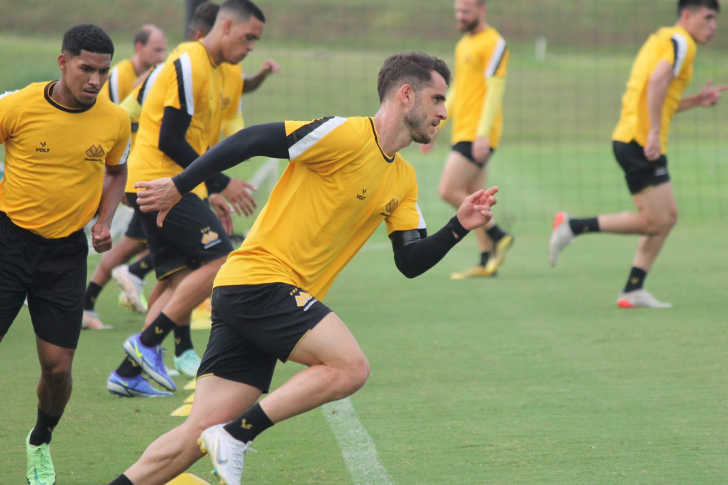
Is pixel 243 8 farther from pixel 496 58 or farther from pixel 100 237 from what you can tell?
pixel 496 58

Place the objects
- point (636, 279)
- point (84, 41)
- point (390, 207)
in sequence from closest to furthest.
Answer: point (390, 207) < point (84, 41) < point (636, 279)

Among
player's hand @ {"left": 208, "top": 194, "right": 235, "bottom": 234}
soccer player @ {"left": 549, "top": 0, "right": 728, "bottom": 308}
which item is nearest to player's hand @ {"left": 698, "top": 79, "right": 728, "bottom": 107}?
soccer player @ {"left": 549, "top": 0, "right": 728, "bottom": 308}

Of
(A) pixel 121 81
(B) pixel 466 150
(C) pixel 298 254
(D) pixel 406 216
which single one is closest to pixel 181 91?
(D) pixel 406 216

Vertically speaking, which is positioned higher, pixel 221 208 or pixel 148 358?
pixel 221 208

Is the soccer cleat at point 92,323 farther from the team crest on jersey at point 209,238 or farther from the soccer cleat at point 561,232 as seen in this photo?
the soccer cleat at point 561,232

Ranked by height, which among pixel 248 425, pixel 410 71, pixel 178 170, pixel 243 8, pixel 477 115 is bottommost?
pixel 248 425

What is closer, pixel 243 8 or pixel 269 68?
pixel 243 8

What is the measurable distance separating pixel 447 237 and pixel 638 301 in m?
4.49

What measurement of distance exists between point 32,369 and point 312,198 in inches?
129

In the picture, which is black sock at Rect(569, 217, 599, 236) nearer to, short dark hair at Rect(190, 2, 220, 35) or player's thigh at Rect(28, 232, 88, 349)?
short dark hair at Rect(190, 2, 220, 35)

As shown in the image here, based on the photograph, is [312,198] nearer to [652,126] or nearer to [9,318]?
[9,318]

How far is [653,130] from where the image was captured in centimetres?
776

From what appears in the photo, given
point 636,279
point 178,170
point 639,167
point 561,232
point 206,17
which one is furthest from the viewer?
point 561,232

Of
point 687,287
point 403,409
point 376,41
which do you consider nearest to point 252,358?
point 403,409
